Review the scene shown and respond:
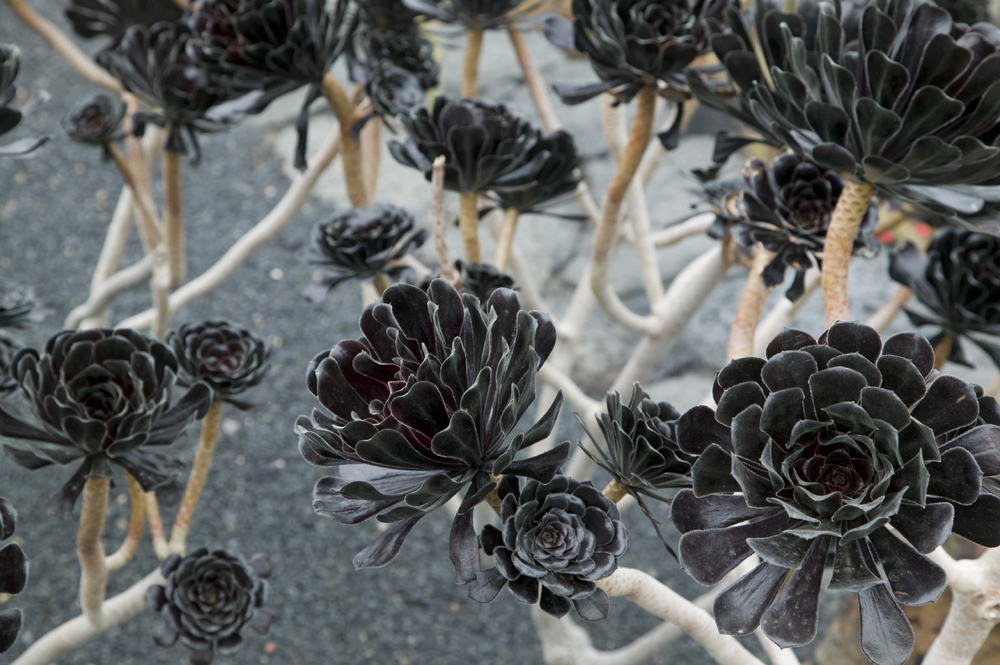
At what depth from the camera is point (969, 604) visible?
702 mm

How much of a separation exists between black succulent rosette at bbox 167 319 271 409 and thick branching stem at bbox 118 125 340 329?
1.21 feet

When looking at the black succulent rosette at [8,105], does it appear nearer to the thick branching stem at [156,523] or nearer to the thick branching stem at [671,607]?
the thick branching stem at [156,523]

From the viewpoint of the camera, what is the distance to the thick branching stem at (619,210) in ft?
2.99

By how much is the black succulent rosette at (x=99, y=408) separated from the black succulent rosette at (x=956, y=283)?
2.69 feet

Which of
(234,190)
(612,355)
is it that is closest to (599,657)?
(612,355)

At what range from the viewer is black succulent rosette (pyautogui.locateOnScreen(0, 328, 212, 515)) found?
28.7 inches

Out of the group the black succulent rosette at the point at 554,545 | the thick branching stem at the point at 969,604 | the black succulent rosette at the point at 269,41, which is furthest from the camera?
the black succulent rosette at the point at 269,41

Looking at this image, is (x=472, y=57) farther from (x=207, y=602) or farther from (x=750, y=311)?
(x=207, y=602)

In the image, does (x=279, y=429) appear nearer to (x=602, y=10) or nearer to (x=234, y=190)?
(x=234, y=190)

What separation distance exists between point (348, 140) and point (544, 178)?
28 cm

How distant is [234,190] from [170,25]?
2407 mm

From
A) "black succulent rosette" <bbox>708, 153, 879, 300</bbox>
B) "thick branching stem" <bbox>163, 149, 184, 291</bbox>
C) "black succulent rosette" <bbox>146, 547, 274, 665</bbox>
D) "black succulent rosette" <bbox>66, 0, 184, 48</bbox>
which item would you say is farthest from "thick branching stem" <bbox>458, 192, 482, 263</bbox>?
"black succulent rosette" <bbox>66, 0, 184, 48</bbox>

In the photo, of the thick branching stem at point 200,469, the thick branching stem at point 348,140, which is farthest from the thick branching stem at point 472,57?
the thick branching stem at point 200,469

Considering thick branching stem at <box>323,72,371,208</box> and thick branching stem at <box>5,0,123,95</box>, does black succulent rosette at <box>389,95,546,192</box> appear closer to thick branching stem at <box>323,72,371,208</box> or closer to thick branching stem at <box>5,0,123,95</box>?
thick branching stem at <box>323,72,371,208</box>
